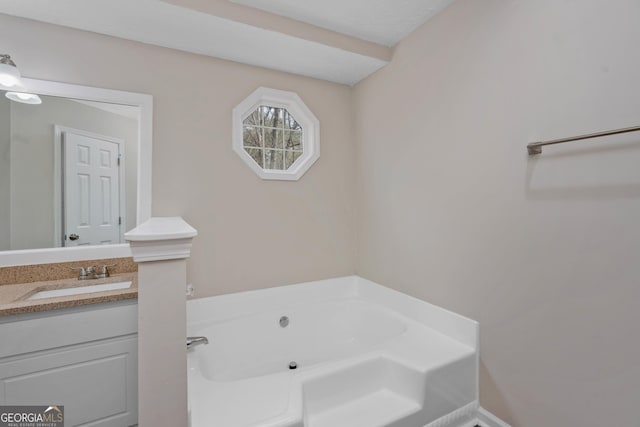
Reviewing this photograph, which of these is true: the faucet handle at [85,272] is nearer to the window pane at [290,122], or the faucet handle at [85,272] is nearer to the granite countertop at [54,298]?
the granite countertop at [54,298]

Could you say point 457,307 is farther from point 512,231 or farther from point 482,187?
point 482,187

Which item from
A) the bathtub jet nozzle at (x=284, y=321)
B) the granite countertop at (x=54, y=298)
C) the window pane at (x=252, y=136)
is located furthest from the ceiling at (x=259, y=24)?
the bathtub jet nozzle at (x=284, y=321)

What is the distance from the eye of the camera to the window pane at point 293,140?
2531mm

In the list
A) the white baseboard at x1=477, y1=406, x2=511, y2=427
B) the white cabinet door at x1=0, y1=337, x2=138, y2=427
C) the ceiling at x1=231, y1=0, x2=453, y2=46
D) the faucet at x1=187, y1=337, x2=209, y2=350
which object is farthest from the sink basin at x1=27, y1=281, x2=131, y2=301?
the white baseboard at x1=477, y1=406, x2=511, y2=427

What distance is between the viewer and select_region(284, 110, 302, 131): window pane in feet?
8.29

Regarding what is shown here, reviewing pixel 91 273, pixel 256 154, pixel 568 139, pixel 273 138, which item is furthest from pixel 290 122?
pixel 568 139

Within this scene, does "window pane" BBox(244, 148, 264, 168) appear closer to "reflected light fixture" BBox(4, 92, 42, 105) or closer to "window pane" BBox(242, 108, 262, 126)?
"window pane" BBox(242, 108, 262, 126)

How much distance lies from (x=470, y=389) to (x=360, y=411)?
0.68 metres

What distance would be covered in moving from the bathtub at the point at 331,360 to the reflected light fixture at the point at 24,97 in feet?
5.12

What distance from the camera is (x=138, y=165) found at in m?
1.95

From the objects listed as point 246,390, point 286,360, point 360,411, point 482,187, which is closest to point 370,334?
point 286,360

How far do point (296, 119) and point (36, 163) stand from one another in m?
1.77

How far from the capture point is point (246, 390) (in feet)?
4.45

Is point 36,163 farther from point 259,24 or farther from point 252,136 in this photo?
point 259,24
